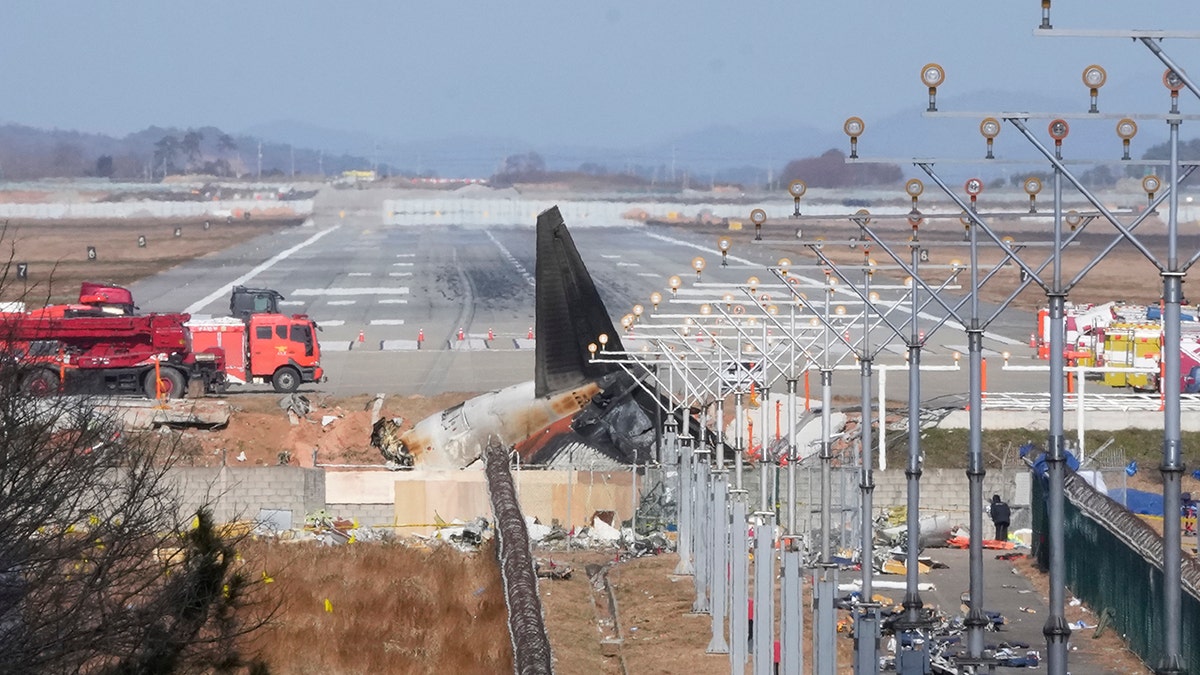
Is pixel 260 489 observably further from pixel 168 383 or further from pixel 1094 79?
pixel 1094 79

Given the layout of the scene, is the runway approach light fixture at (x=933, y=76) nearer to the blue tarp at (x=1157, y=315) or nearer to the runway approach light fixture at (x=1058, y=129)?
the runway approach light fixture at (x=1058, y=129)

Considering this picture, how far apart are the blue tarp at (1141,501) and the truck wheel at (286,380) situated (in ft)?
93.2

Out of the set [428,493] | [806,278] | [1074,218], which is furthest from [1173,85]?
[806,278]

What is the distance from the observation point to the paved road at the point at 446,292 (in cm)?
6725

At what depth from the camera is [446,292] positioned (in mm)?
101812

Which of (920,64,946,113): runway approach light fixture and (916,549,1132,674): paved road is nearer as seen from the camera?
(920,64,946,113): runway approach light fixture

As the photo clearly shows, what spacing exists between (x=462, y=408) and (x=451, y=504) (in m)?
7.05

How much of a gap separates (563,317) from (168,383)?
13.3 metres

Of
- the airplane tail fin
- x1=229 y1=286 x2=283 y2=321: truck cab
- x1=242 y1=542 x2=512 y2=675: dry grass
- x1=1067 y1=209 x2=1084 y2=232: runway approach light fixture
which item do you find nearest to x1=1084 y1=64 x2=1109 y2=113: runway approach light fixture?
x1=1067 y1=209 x2=1084 y2=232: runway approach light fixture

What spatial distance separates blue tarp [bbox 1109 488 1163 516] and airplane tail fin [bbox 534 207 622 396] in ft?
48.8

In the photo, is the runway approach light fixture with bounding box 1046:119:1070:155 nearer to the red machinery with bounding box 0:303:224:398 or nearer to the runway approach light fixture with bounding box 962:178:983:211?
the runway approach light fixture with bounding box 962:178:983:211

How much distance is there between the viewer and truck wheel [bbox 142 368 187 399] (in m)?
59.5

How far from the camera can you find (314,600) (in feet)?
120

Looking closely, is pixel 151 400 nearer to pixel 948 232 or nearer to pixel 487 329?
pixel 487 329
